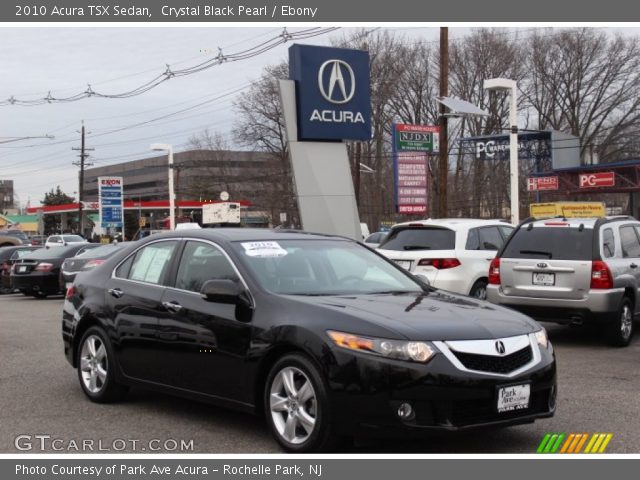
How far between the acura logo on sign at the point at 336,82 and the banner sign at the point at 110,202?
27.0 m

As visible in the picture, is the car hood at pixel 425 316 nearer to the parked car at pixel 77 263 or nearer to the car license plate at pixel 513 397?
the car license plate at pixel 513 397

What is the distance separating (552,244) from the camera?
1130cm

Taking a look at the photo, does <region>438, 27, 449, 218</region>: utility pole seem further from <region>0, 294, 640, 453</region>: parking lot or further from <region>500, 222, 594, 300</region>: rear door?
<region>0, 294, 640, 453</region>: parking lot

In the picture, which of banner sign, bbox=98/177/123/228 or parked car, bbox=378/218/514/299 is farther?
banner sign, bbox=98/177/123/228

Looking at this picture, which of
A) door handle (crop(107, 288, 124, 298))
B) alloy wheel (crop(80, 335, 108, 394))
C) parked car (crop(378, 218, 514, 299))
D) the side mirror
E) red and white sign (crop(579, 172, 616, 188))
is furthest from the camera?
red and white sign (crop(579, 172, 616, 188))

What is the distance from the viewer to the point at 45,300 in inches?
906

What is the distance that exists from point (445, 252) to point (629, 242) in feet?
8.61

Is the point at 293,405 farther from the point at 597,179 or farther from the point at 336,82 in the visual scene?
the point at 597,179

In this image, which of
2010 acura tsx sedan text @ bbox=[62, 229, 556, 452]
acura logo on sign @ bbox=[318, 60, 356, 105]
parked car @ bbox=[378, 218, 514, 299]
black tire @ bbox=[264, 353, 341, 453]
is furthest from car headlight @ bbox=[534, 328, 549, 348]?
acura logo on sign @ bbox=[318, 60, 356, 105]

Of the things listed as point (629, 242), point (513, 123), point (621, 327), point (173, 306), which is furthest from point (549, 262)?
point (513, 123)

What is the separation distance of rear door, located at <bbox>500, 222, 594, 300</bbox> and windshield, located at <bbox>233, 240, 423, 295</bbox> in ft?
14.6

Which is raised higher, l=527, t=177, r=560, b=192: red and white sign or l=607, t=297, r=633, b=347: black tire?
l=527, t=177, r=560, b=192: red and white sign

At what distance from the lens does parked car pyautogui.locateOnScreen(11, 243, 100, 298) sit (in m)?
22.7

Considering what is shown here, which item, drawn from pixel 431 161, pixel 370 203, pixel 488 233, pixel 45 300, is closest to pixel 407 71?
pixel 431 161
